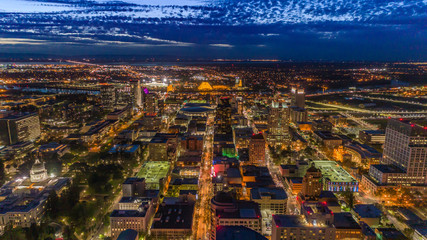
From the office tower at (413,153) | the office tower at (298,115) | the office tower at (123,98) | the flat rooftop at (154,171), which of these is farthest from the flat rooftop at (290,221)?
the office tower at (123,98)

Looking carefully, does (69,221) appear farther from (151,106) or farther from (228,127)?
(151,106)

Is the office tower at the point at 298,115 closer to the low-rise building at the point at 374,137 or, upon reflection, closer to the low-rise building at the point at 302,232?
the low-rise building at the point at 374,137

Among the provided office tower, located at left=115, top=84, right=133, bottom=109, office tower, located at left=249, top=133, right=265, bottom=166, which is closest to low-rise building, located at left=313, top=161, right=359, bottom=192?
office tower, located at left=249, top=133, right=265, bottom=166

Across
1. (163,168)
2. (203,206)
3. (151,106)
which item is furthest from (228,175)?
(151,106)

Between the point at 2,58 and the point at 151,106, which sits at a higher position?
the point at 2,58

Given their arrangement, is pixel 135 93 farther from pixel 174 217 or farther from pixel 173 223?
pixel 173 223

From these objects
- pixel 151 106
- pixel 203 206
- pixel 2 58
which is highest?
pixel 2 58
